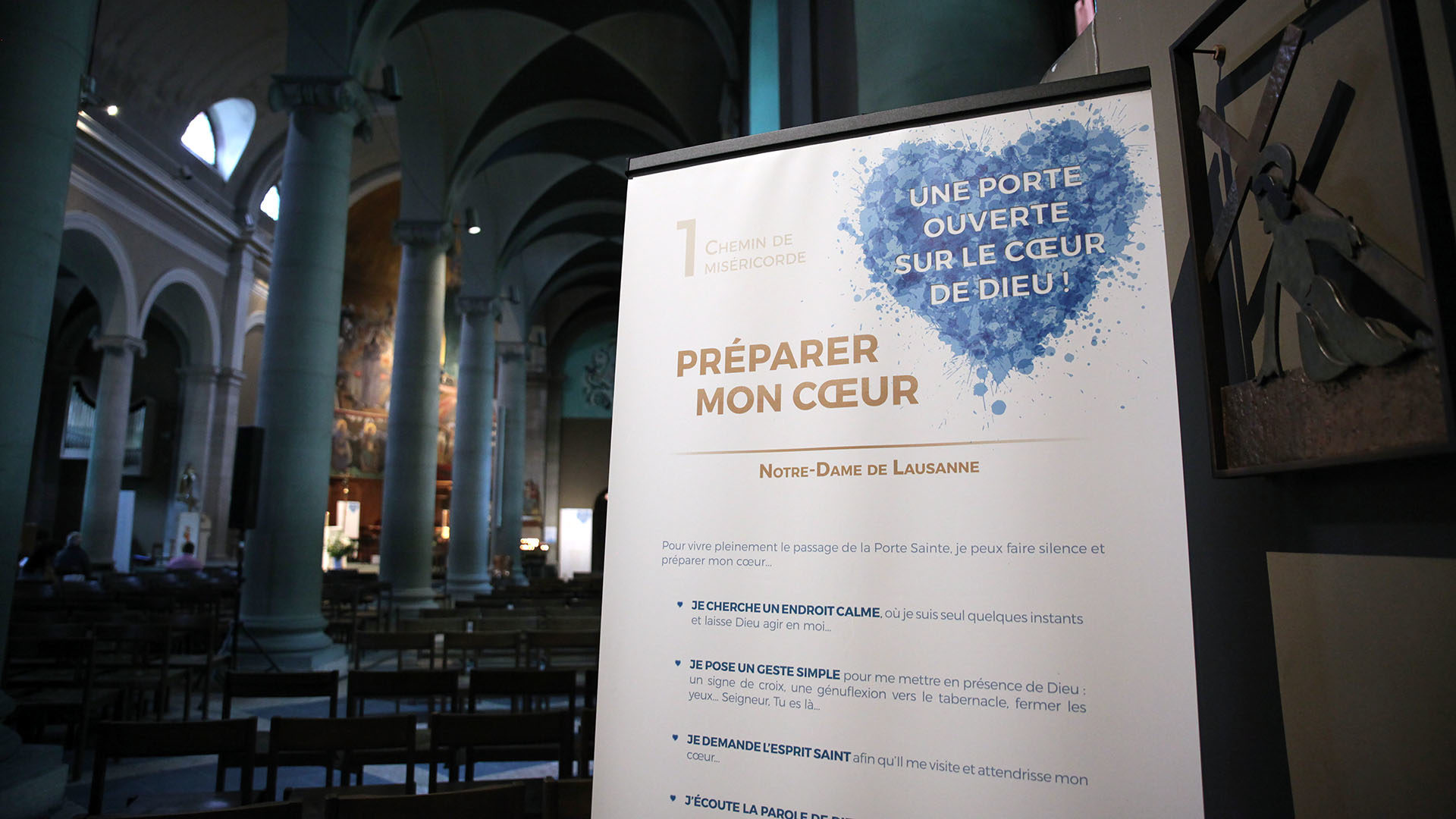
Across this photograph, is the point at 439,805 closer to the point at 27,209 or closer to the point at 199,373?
the point at 27,209

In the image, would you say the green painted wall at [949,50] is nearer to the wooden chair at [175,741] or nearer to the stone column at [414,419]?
the wooden chair at [175,741]

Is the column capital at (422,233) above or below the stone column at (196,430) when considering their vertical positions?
above

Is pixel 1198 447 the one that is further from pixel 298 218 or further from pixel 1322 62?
pixel 298 218

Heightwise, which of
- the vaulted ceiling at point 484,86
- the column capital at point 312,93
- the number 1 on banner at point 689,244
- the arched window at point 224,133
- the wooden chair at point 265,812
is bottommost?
the wooden chair at point 265,812

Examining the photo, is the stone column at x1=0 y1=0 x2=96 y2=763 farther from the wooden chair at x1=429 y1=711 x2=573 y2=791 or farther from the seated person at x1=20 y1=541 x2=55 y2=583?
the seated person at x1=20 y1=541 x2=55 y2=583

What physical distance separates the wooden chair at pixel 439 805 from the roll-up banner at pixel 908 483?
0.64 meters

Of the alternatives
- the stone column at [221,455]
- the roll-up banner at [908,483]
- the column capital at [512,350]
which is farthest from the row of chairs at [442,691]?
the column capital at [512,350]

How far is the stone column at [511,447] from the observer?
2166 cm

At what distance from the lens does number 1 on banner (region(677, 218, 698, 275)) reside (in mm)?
1786

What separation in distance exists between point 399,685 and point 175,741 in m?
1.09

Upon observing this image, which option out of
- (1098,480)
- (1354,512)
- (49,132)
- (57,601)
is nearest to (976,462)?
(1098,480)

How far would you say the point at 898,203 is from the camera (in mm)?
1625

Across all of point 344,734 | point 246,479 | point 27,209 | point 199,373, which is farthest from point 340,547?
point 344,734

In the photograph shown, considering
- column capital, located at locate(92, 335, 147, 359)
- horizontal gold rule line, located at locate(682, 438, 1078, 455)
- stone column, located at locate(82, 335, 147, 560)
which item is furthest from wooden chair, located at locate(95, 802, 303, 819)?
column capital, located at locate(92, 335, 147, 359)
